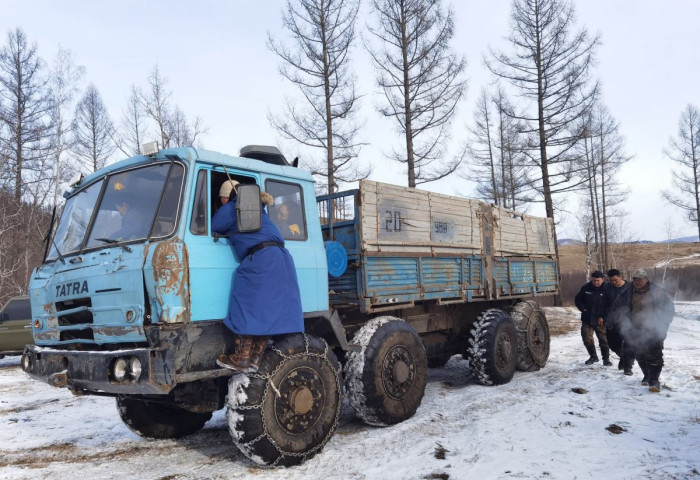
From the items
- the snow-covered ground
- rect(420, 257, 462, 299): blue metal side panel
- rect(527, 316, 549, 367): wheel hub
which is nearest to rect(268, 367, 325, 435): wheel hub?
the snow-covered ground

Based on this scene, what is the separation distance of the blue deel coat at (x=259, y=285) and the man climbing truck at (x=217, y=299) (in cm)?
12

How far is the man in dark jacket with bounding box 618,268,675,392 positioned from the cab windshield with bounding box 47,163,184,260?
663cm

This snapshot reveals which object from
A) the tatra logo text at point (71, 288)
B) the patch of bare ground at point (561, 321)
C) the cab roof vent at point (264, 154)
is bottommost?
the patch of bare ground at point (561, 321)

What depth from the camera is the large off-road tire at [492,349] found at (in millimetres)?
7520

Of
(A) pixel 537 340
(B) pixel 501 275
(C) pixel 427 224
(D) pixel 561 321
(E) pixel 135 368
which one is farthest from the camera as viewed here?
(D) pixel 561 321

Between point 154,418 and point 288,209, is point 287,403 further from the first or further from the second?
point 154,418

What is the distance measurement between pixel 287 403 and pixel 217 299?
1075 millimetres

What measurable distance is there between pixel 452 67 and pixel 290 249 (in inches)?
526

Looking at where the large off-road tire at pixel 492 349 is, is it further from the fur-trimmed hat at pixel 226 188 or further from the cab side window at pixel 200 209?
the cab side window at pixel 200 209

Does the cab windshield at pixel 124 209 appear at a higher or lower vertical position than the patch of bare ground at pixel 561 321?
higher

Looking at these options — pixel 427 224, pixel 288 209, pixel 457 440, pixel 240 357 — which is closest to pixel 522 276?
pixel 427 224

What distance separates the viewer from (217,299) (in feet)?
13.5

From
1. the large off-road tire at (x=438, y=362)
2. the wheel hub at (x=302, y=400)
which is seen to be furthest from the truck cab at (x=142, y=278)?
the large off-road tire at (x=438, y=362)

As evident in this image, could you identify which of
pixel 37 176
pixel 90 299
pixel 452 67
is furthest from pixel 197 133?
pixel 90 299
